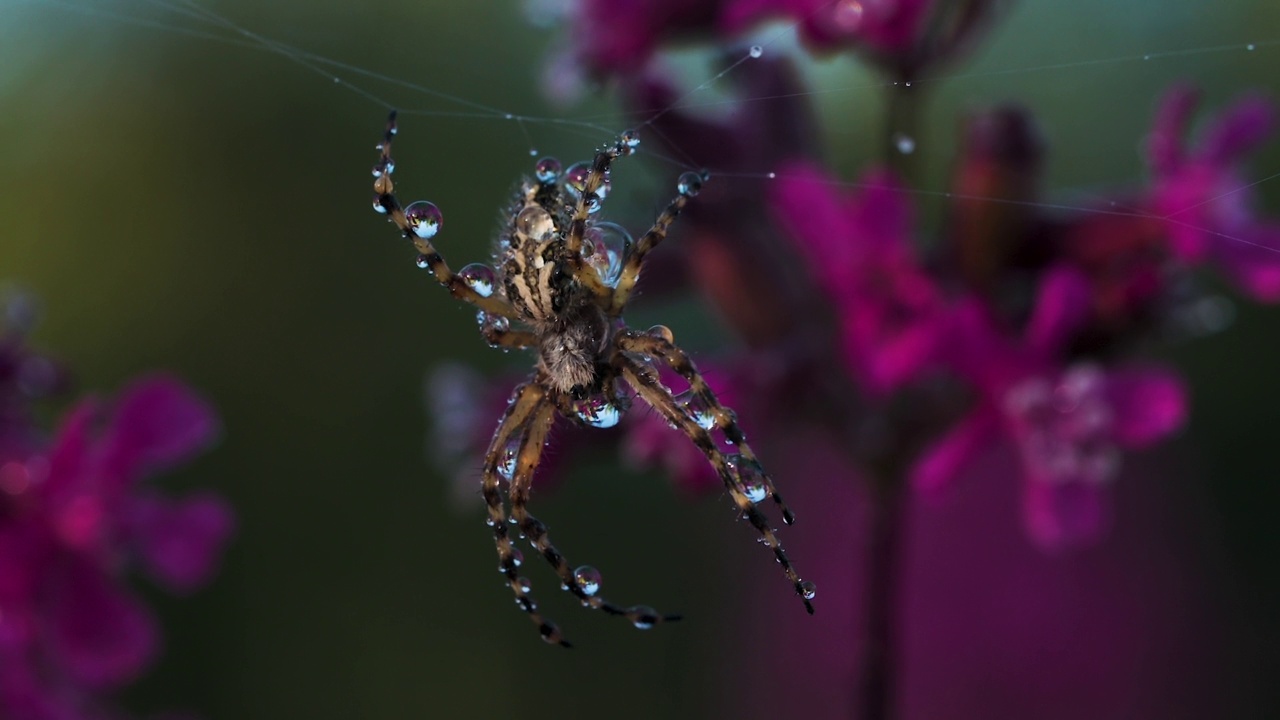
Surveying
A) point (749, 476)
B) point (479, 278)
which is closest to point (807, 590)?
point (749, 476)

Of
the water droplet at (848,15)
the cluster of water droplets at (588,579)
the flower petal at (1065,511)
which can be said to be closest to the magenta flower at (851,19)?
the water droplet at (848,15)

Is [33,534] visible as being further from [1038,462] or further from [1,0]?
[1038,462]

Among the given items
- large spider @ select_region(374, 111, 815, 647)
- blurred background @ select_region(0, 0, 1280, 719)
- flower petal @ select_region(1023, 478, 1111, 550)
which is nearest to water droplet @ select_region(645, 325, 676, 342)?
large spider @ select_region(374, 111, 815, 647)

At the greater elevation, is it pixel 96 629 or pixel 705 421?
pixel 705 421

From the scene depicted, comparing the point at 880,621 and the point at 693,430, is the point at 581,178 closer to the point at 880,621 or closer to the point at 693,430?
the point at 693,430

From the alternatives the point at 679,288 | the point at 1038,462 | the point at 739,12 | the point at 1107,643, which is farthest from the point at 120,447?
the point at 1107,643
